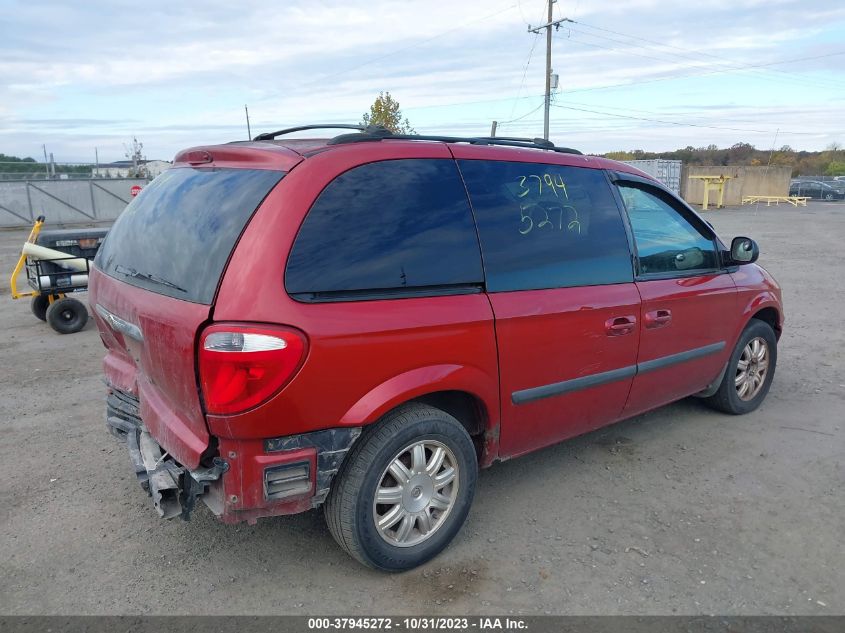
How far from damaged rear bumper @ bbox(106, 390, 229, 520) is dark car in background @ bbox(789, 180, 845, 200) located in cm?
4604

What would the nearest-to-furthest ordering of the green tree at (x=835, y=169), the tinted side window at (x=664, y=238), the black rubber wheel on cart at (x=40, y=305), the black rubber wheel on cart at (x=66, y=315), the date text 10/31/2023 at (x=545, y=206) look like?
1. the date text 10/31/2023 at (x=545, y=206)
2. the tinted side window at (x=664, y=238)
3. the black rubber wheel on cart at (x=66, y=315)
4. the black rubber wheel on cart at (x=40, y=305)
5. the green tree at (x=835, y=169)

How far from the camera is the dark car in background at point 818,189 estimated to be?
131 ft

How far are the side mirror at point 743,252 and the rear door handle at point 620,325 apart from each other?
124 cm

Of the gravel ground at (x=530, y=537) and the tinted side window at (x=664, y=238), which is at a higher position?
the tinted side window at (x=664, y=238)

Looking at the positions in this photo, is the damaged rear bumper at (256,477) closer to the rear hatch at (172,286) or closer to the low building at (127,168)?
the rear hatch at (172,286)

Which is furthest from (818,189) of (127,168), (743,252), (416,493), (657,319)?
(416,493)

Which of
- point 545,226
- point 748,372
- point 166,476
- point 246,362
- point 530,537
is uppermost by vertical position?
point 545,226

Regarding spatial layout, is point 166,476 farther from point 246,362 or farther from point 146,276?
point 146,276

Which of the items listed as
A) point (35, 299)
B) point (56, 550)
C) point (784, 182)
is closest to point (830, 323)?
point (56, 550)

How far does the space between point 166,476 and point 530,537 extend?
1739 millimetres

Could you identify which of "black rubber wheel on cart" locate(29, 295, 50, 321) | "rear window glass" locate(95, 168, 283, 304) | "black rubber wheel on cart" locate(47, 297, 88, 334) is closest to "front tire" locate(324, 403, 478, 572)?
"rear window glass" locate(95, 168, 283, 304)

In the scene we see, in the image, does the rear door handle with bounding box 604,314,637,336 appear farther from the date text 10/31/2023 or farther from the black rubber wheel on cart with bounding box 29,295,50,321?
the black rubber wheel on cart with bounding box 29,295,50,321

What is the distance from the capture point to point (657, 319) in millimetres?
3754

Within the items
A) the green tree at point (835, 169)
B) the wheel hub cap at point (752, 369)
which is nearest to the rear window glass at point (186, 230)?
the wheel hub cap at point (752, 369)
